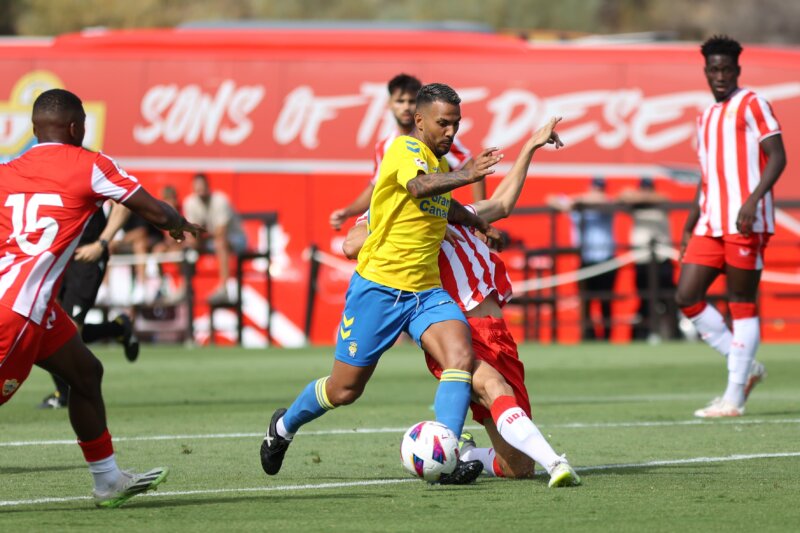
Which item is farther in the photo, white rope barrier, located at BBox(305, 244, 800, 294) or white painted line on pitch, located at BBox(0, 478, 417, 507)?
white rope barrier, located at BBox(305, 244, 800, 294)

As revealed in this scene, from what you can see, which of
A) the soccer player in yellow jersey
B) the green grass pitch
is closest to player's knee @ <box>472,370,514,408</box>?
the soccer player in yellow jersey

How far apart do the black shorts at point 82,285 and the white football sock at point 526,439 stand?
5856 mm

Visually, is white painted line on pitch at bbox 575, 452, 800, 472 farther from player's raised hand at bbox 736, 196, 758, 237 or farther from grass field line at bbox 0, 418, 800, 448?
player's raised hand at bbox 736, 196, 758, 237

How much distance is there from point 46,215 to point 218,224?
51.4 feet

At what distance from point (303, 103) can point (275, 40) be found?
1.17 meters

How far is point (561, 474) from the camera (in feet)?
23.9

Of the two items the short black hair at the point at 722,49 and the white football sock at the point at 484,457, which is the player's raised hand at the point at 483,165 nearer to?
the white football sock at the point at 484,457

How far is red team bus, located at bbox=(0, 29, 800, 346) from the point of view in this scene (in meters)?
23.5

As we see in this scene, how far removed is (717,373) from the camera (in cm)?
1580

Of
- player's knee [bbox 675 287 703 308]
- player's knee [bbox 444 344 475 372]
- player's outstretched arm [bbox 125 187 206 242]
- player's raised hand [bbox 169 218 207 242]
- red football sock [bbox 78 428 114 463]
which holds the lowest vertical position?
red football sock [bbox 78 428 114 463]

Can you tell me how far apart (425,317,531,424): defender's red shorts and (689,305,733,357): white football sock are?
12.8ft

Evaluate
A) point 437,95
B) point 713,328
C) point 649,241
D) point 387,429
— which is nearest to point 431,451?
point 437,95

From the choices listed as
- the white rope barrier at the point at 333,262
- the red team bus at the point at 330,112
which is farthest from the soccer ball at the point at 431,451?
the white rope barrier at the point at 333,262

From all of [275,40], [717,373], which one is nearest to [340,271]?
[275,40]
